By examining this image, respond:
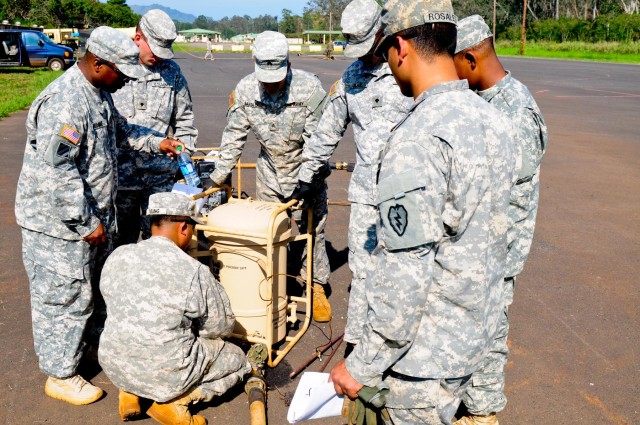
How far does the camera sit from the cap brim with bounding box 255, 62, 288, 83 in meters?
4.23

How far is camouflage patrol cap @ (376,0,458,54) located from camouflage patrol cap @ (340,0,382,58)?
1806 mm

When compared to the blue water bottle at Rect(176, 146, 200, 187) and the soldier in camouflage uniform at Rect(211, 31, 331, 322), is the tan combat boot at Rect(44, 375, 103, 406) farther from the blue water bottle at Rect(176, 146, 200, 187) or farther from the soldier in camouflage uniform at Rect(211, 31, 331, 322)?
the soldier in camouflage uniform at Rect(211, 31, 331, 322)

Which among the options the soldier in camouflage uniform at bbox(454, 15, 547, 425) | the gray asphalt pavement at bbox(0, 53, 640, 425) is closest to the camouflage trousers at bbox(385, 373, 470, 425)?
the soldier in camouflage uniform at bbox(454, 15, 547, 425)

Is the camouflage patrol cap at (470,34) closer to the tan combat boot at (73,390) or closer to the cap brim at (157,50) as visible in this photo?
the cap brim at (157,50)

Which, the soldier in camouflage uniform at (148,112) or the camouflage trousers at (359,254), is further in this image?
the soldier in camouflage uniform at (148,112)

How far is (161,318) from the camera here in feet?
10.5

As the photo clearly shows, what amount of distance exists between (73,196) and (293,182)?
189 cm

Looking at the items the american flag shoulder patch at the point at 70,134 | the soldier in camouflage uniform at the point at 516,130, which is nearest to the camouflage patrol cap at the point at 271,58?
the american flag shoulder patch at the point at 70,134

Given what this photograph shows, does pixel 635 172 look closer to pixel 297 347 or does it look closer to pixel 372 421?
pixel 297 347

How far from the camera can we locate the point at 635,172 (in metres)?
9.60

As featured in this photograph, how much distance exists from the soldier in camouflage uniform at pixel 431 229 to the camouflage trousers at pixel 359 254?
5.72ft

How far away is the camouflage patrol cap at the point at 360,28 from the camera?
12.6ft

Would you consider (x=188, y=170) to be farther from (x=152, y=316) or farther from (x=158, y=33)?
(x=152, y=316)

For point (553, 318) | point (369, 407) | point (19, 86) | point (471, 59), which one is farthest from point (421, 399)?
point (19, 86)
